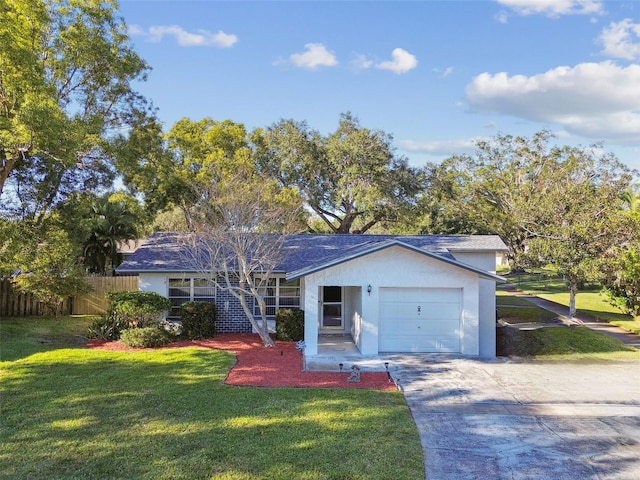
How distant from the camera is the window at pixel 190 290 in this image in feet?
59.8

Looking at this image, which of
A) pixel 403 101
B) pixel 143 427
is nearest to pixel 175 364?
pixel 143 427

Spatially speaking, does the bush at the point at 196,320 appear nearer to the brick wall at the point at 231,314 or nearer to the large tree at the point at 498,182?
the brick wall at the point at 231,314

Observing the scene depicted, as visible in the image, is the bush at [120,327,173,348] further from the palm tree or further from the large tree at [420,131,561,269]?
the large tree at [420,131,561,269]

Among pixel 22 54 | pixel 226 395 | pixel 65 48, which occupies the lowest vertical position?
pixel 226 395

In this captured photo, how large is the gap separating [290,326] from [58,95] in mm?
11474

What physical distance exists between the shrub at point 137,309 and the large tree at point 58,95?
15.8ft

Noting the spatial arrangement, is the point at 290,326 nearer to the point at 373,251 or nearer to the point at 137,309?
the point at 373,251

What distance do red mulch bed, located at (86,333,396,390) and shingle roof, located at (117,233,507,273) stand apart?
2847mm

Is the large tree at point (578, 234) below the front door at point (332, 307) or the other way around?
the other way around

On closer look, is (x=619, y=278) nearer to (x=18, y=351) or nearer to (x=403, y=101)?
(x=403, y=101)

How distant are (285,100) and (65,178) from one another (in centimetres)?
982

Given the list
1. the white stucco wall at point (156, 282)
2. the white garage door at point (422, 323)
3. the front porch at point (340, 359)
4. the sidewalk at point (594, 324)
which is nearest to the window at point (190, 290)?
the white stucco wall at point (156, 282)

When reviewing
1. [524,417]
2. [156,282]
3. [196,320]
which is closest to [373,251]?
[524,417]

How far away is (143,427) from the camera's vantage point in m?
7.84
